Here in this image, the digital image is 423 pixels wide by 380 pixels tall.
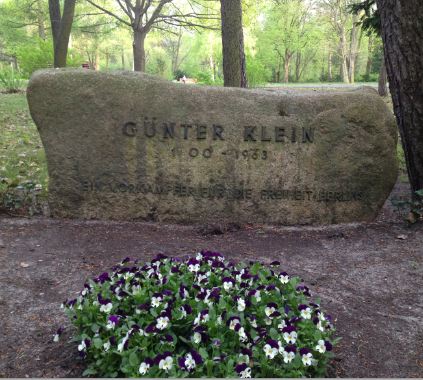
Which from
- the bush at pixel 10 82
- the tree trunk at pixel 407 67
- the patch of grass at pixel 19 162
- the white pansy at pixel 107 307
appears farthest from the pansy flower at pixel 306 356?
the bush at pixel 10 82

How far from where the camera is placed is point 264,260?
4.08m

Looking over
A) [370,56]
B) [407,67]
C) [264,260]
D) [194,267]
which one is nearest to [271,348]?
[194,267]

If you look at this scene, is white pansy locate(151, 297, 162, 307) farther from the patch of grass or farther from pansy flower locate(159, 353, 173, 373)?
the patch of grass

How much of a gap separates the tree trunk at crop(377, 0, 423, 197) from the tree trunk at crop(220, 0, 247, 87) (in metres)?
3.59

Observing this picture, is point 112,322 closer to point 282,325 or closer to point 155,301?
point 155,301

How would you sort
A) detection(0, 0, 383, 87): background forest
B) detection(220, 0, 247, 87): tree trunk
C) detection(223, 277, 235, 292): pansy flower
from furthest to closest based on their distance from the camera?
detection(0, 0, 383, 87): background forest
detection(220, 0, 247, 87): tree trunk
detection(223, 277, 235, 292): pansy flower

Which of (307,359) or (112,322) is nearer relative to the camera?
(307,359)

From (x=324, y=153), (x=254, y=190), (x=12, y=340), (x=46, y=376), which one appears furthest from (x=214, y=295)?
(x=324, y=153)

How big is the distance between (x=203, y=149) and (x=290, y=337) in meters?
3.07

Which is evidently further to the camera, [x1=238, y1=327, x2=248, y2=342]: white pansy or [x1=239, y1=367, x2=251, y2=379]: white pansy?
[x1=238, y1=327, x2=248, y2=342]: white pansy

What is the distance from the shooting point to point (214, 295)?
8.29 ft

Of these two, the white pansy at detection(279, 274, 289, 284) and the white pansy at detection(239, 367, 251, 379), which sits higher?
the white pansy at detection(279, 274, 289, 284)

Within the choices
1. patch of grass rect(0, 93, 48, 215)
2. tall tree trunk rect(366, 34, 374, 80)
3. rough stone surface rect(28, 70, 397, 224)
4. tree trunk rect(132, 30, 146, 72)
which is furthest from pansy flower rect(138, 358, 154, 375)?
tall tree trunk rect(366, 34, 374, 80)

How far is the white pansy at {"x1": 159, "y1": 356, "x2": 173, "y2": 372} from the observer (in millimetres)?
2053
